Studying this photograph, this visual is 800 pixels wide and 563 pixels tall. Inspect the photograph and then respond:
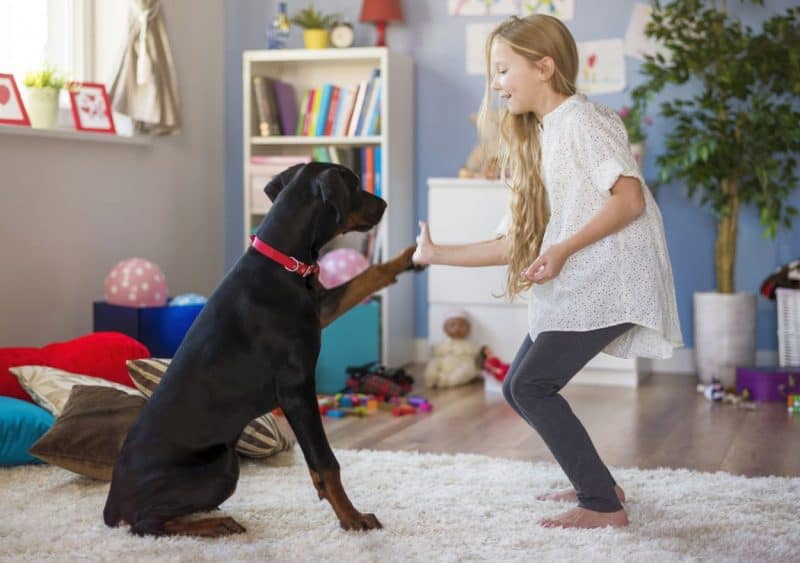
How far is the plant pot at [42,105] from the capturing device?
4160 mm

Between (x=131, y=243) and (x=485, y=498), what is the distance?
2579 mm

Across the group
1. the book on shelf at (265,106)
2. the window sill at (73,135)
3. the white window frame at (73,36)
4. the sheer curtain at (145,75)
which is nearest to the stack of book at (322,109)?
the book on shelf at (265,106)

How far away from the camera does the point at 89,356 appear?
3.45 m

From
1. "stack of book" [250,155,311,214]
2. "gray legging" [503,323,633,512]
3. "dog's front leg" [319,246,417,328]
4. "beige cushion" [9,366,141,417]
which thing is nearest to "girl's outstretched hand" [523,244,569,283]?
"gray legging" [503,323,633,512]

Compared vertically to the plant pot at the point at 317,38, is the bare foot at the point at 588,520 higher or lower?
lower

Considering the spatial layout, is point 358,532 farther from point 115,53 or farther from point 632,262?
point 115,53

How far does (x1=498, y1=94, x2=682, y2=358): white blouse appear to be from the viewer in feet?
7.44

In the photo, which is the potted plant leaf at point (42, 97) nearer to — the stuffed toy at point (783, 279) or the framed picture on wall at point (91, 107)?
the framed picture on wall at point (91, 107)

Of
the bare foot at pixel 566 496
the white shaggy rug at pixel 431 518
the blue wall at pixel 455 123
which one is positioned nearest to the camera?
the white shaggy rug at pixel 431 518

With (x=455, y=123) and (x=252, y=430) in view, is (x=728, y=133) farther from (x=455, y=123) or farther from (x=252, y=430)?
(x=252, y=430)

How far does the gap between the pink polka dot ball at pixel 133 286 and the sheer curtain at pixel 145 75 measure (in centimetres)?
85

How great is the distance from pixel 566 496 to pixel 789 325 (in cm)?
215

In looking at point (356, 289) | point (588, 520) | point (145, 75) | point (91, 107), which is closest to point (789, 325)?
point (588, 520)

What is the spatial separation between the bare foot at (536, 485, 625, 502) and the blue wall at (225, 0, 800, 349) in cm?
241
